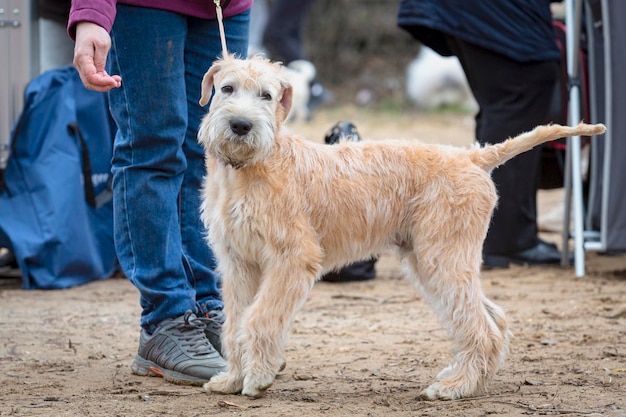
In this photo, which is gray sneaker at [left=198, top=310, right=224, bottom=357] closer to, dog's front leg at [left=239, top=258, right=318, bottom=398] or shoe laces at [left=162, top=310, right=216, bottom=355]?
shoe laces at [left=162, top=310, right=216, bottom=355]

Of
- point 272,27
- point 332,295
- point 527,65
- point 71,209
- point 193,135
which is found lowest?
point 332,295

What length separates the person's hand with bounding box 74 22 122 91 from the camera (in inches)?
129

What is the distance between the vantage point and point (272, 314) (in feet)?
11.2

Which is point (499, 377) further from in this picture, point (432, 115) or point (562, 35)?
point (432, 115)

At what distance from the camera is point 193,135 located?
402 centimetres

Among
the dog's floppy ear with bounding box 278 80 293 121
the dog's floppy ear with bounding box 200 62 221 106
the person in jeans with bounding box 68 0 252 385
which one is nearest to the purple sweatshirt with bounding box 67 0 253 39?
the person in jeans with bounding box 68 0 252 385

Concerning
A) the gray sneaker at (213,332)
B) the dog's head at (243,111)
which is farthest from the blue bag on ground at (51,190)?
the dog's head at (243,111)

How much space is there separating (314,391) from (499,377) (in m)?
0.77

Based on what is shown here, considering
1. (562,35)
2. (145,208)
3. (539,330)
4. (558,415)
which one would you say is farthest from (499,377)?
(562,35)

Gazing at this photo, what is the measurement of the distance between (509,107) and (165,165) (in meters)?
3.05

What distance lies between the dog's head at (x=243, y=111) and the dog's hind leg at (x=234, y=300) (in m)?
0.41

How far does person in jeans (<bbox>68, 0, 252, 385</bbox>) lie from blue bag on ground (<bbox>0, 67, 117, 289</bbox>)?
195 centimetres

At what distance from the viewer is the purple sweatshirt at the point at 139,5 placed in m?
3.35

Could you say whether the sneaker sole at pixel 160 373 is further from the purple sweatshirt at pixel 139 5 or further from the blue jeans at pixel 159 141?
the purple sweatshirt at pixel 139 5
